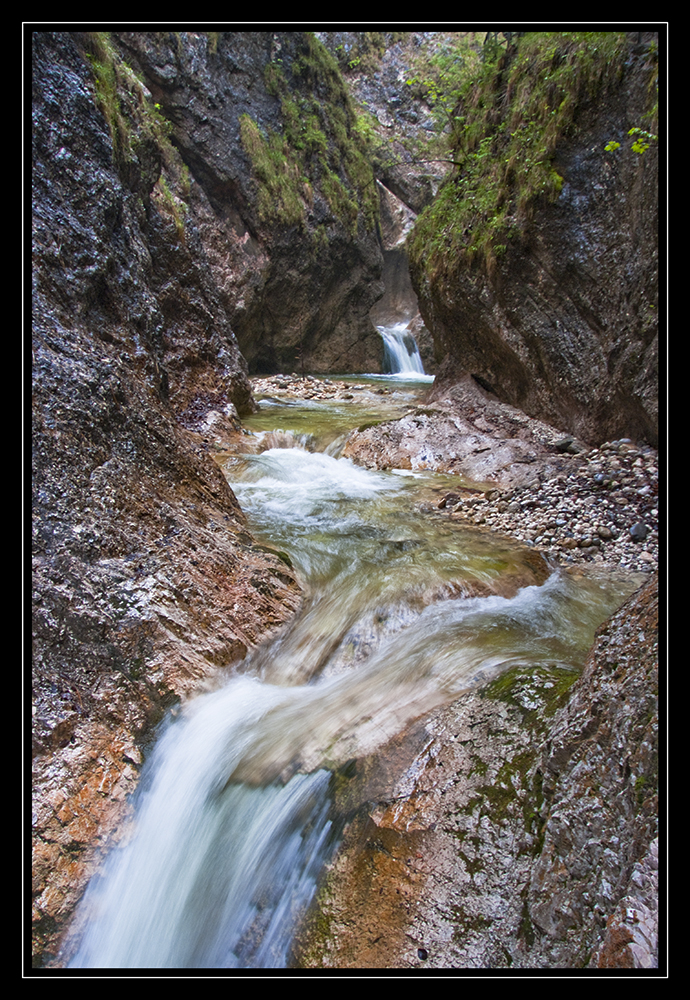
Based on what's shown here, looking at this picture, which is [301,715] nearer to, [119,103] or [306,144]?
[119,103]

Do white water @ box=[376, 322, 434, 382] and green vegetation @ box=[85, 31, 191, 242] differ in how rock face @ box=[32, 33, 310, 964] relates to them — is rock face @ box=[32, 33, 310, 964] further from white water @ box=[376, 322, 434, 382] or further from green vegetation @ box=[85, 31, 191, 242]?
white water @ box=[376, 322, 434, 382]

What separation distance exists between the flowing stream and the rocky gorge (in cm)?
14

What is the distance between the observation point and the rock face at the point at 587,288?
221 inches

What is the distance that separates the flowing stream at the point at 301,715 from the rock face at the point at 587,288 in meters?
2.54

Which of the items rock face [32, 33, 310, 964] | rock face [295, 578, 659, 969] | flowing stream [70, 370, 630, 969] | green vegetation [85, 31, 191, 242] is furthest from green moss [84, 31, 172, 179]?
rock face [295, 578, 659, 969]

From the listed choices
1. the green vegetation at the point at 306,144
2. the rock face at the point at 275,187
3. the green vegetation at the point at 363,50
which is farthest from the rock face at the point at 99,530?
the green vegetation at the point at 363,50

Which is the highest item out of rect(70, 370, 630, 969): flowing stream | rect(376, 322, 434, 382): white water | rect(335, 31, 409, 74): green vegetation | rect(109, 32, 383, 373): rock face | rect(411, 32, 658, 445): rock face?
rect(335, 31, 409, 74): green vegetation

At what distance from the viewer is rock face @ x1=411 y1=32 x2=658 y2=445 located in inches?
221

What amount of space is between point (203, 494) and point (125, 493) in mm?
945

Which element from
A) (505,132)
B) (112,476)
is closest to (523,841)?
(112,476)

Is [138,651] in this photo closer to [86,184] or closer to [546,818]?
[546,818]

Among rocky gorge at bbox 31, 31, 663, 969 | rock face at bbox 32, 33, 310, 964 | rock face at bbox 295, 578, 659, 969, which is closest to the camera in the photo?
rock face at bbox 295, 578, 659, 969

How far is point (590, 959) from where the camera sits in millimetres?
1522

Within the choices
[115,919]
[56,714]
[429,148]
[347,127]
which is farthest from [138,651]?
[347,127]
